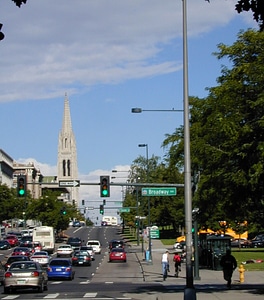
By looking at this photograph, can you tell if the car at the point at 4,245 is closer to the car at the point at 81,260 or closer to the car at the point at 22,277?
the car at the point at 81,260

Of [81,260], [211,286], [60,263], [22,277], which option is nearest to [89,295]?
[22,277]

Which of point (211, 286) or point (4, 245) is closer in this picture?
point (211, 286)

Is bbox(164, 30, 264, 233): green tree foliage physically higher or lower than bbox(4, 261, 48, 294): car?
higher

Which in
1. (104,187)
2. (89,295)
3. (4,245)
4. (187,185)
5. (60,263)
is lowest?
(89,295)

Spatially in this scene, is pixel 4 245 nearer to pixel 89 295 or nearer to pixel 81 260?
pixel 81 260

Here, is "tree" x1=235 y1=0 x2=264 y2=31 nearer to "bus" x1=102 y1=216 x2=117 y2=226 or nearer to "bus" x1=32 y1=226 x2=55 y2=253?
"bus" x1=32 y1=226 x2=55 y2=253

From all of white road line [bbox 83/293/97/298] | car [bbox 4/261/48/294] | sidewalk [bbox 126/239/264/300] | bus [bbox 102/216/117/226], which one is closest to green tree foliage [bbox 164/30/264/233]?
sidewalk [bbox 126/239/264/300]

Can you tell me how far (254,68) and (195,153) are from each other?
21.8ft

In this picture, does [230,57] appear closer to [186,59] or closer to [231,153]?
[231,153]

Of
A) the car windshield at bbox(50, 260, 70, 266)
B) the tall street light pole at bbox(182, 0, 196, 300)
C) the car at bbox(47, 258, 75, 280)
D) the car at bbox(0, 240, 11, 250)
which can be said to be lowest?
the car at bbox(47, 258, 75, 280)

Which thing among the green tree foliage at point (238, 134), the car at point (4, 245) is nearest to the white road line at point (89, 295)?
the green tree foliage at point (238, 134)

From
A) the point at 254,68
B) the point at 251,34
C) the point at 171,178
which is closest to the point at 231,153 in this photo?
the point at 254,68

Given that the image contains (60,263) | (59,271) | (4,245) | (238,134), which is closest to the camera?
(238,134)

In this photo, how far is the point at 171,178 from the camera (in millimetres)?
87438
